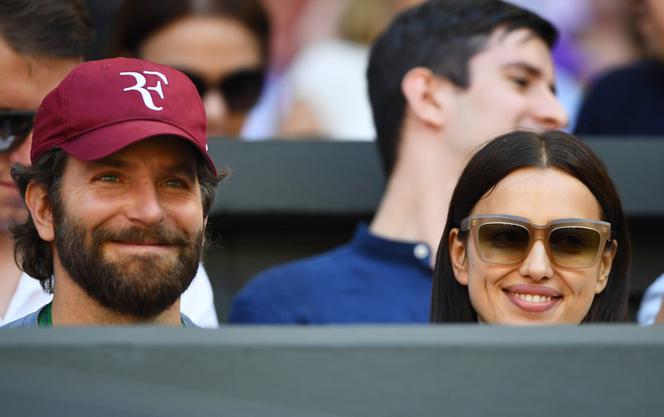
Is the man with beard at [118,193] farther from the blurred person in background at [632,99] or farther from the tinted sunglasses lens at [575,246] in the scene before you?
the blurred person in background at [632,99]

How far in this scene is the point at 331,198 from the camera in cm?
463

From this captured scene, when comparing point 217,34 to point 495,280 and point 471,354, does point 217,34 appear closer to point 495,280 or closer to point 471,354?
point 495,280

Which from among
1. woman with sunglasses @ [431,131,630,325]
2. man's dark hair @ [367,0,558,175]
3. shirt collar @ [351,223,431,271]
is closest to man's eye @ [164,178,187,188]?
woman with sunglasses @ [431,131,630,325]

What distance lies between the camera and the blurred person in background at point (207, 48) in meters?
4.82

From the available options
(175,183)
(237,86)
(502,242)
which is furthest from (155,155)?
(237,86)

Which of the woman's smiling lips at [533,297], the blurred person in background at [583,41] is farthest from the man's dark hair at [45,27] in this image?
the blurred person in background at [583,41]

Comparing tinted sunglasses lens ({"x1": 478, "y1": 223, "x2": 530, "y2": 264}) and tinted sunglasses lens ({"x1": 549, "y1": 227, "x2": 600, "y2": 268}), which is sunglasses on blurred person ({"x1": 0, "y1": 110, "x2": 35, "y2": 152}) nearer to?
tinted sunglasses lens ({"x1": 478, "y1": 223, "x2": 530, "y2": 264})

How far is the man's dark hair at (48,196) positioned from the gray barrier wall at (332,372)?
70 centimetres

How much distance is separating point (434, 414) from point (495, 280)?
89 cm

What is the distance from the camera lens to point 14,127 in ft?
10.9

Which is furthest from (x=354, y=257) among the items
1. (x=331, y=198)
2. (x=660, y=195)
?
(x=660, y=195)

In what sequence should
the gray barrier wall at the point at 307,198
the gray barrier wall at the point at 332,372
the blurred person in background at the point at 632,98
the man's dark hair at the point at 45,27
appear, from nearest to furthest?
the gray barrier wall at the point at 332,372 < the man's dark hair at the point at 45,27 < the gray barrier wall at the point at 307,198 < the blurred person in background at the point at 632,98

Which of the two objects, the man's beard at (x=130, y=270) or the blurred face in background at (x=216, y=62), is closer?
the man's beard at (x=130, y=270)

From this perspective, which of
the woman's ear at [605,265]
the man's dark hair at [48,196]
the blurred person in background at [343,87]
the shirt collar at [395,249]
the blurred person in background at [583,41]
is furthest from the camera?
the blurred person in background at [583,41]
